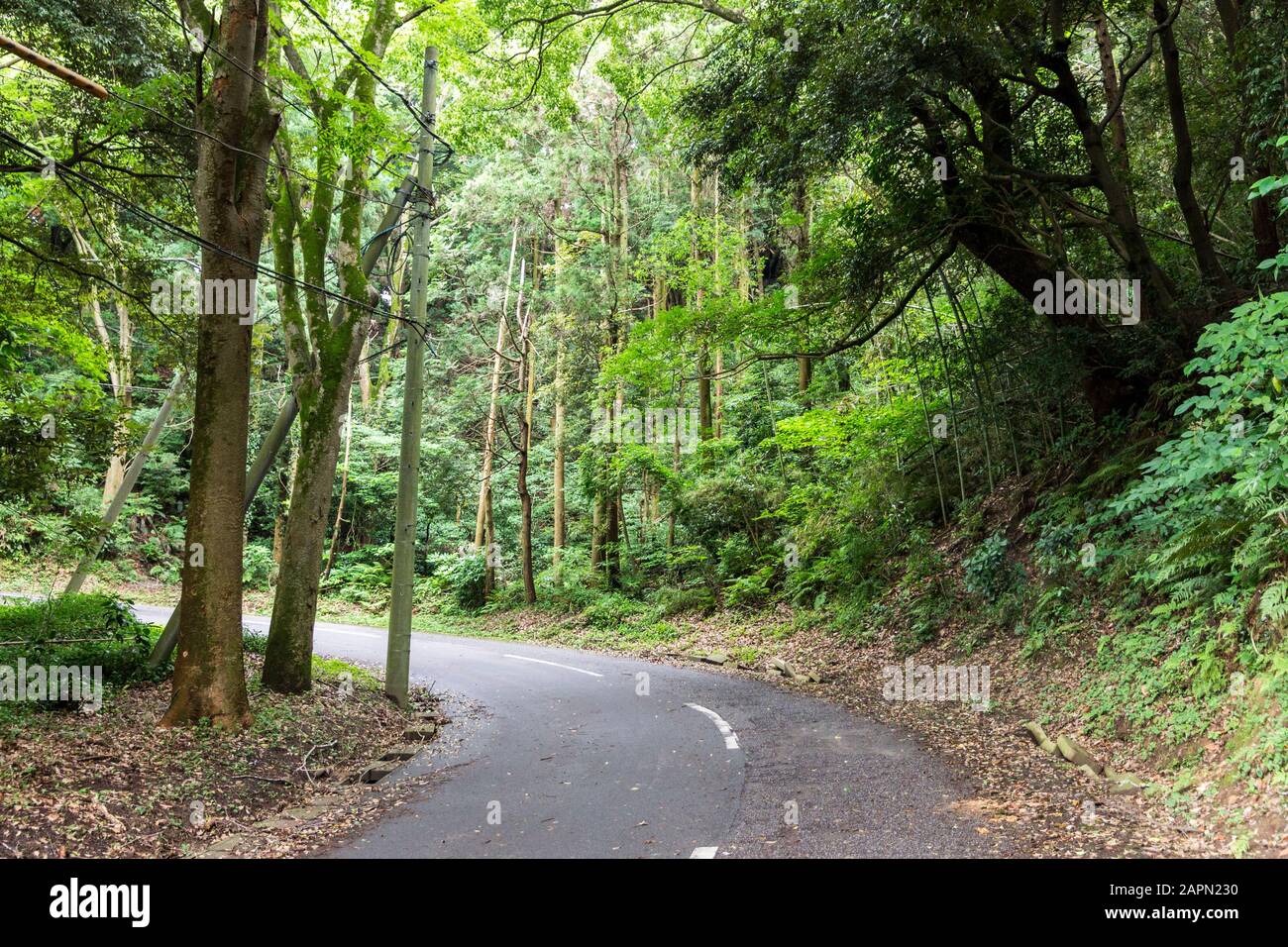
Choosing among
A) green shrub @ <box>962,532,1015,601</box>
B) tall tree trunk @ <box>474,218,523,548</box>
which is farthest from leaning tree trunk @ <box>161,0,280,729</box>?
tall tree trunk @ <box>474,218,523,548</box>

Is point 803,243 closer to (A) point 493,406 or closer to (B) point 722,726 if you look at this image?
(B) point 722,726

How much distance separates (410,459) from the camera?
10.9m

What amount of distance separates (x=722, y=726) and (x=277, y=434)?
7.04m

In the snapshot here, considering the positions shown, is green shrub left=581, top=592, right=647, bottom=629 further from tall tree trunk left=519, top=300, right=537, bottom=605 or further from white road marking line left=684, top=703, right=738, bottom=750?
white road marking line left=684, top=703, right=738, bottom=750

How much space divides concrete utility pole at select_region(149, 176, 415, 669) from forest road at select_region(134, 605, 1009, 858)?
3722 millimetres

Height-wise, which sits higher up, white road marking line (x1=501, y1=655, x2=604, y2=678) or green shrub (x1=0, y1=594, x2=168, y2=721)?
green shrub (x1=0, y1=594, x2=168, y2=721)

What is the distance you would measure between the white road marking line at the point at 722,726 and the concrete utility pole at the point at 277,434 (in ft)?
19.4

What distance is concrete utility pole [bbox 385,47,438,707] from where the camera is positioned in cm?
1086

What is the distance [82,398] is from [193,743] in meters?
4.98

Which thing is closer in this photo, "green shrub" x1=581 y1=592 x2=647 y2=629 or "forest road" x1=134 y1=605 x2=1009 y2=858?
"forest road" x1=134 y1=605 x2=1009 y2=858

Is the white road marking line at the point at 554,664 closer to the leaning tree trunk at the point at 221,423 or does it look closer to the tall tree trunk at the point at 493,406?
the leaning tree trunk at the point at 221,423

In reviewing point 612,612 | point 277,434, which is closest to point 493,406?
point 612,612

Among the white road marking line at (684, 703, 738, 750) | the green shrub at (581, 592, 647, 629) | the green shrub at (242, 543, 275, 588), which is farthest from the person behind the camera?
the green shrub at (242, 543, 275, 588)

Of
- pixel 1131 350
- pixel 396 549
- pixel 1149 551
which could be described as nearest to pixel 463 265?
pixel 396 549
